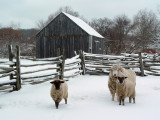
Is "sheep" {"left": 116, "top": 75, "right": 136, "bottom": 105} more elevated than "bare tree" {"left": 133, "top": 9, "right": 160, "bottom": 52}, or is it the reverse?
"bare tree" {"left": 133, "top": 9, "right": 160, "bottom": 52}

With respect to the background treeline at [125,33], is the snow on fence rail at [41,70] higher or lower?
lower

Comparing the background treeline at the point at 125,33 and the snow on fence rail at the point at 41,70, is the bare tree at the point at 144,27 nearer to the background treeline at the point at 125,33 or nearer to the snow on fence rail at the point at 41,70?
Answer: the background treeline at the point at 125,33

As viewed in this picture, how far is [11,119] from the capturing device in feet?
12.2

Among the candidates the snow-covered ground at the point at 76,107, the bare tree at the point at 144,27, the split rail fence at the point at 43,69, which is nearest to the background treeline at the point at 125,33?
the bare tree at the point at 144,27

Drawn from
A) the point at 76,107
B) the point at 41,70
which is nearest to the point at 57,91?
the point at 76,107

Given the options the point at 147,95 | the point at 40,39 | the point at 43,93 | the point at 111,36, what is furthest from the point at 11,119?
the point at 111,36

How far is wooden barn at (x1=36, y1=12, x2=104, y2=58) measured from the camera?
763 inches

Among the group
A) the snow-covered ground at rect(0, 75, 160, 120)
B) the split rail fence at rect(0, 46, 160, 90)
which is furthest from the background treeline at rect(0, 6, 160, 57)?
the snow-covered ground at rect(0, 75, 160, 120)

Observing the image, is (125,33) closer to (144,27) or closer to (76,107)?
(144,27)

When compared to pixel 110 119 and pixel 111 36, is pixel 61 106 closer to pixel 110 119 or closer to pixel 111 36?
pixel 110 119

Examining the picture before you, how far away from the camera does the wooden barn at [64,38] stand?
63.6 feet

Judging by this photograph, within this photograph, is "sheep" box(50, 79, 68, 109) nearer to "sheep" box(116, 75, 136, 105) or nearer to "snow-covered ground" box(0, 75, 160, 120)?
"snow-covered ground" box(0, 75, 160, 120)

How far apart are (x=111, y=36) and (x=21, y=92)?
36577 mm

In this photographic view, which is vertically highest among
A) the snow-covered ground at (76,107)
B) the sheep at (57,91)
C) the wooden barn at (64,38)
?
the wooden barn at (64,38)
